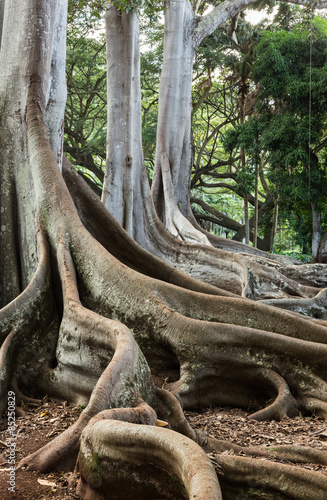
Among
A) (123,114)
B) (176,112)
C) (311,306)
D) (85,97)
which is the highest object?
(85,97)

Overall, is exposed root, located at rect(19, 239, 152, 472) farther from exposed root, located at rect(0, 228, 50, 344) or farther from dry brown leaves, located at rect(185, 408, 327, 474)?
dry brown leaves, located at rect(185, 408, 327, 474)

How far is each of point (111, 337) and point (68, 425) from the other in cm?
59

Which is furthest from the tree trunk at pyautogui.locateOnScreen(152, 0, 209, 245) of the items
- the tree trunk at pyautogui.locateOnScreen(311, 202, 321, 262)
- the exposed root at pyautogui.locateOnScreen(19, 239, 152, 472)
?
the exposed root at pyautogui.locateOnScreen(19, 239, 152, 472)

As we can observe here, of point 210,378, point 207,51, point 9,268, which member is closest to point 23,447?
point 210,378

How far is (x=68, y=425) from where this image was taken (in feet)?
10.4

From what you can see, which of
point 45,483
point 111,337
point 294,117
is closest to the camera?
point 45,483

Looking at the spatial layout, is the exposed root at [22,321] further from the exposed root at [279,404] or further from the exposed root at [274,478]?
the exposed root at [274,478]

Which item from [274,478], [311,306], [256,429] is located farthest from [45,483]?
[311,306]

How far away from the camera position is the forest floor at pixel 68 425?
238cm

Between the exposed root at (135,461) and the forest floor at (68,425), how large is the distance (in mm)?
211

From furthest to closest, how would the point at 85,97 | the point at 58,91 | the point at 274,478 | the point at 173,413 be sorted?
the point at 85,97 < the point at 58,91 < the point at 173,413 < the point at 274,478

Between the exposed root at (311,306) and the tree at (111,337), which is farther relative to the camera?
the exposed root at (311,306)

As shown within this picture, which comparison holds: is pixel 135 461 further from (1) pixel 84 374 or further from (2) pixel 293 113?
(2) pixel 293 113

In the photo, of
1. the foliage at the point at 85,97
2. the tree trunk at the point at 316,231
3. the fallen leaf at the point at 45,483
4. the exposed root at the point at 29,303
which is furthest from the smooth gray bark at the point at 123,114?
the foliage at the point at 85,97
